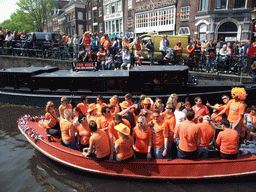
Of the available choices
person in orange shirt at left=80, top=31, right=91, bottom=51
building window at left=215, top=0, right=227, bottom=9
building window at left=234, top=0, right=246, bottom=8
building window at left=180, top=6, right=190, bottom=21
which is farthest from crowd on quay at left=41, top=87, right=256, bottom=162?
building window at left=180, top=6, right=190, bottom=21

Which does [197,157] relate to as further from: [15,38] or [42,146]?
[15,38]

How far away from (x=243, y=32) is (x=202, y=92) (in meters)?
15.5

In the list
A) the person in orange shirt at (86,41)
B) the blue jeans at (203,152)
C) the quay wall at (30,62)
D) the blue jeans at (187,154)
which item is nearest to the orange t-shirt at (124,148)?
the blue jeans at (187,154)

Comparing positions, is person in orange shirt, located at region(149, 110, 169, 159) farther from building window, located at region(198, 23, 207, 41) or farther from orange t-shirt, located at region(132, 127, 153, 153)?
building window, located at region(198, 23, 207, 41)

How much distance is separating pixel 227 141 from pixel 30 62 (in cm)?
1528

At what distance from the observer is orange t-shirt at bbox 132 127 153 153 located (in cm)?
462

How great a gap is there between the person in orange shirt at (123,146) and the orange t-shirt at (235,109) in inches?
132

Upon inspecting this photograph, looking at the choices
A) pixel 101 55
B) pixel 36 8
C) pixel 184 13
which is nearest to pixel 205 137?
pixel 101 55

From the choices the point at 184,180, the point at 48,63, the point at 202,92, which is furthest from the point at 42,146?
the point at 48,63

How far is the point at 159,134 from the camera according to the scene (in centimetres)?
474

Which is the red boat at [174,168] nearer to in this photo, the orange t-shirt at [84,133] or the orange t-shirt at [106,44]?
the orange t-shirt at [84,133]

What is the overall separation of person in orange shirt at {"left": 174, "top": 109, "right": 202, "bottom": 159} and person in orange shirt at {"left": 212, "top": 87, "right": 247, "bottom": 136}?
192 cm

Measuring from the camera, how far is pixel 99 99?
675cm

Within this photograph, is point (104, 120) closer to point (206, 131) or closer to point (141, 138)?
point (141, 138)
